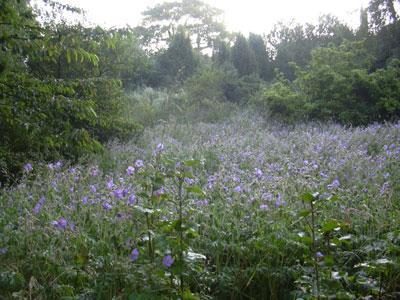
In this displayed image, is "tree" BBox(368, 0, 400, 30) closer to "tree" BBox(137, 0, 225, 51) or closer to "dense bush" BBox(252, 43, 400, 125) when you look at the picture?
"dense bush" BBox(252, 43, 400, 125)

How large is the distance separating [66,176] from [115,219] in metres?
1.84

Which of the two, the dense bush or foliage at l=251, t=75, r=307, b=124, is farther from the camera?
foliage at l=251, t=75, r=307, b=124

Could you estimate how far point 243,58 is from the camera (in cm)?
1645

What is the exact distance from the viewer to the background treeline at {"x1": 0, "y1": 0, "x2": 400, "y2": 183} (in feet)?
13.1

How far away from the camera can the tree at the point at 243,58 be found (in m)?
16.3

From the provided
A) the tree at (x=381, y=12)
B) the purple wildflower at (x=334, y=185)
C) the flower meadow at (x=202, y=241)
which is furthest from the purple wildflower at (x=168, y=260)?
the tree at (x=381, y=12)

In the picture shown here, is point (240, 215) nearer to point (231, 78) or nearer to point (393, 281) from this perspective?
point (393, 281)

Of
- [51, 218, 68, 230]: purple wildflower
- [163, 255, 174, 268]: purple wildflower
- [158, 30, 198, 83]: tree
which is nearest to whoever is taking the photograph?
[163, 255, 174, 268]: purple wildflower

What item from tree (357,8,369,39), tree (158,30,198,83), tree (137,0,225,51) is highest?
tree (137,0,225,51)

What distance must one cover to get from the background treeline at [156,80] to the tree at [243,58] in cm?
4

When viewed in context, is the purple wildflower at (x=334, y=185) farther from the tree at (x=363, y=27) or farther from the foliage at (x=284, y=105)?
the tree at (x=363, y=27)

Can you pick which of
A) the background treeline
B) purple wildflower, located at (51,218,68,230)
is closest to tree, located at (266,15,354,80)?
the background treeline

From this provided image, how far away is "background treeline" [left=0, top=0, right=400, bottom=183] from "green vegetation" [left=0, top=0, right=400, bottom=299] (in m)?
0.04

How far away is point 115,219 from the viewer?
291 cm
